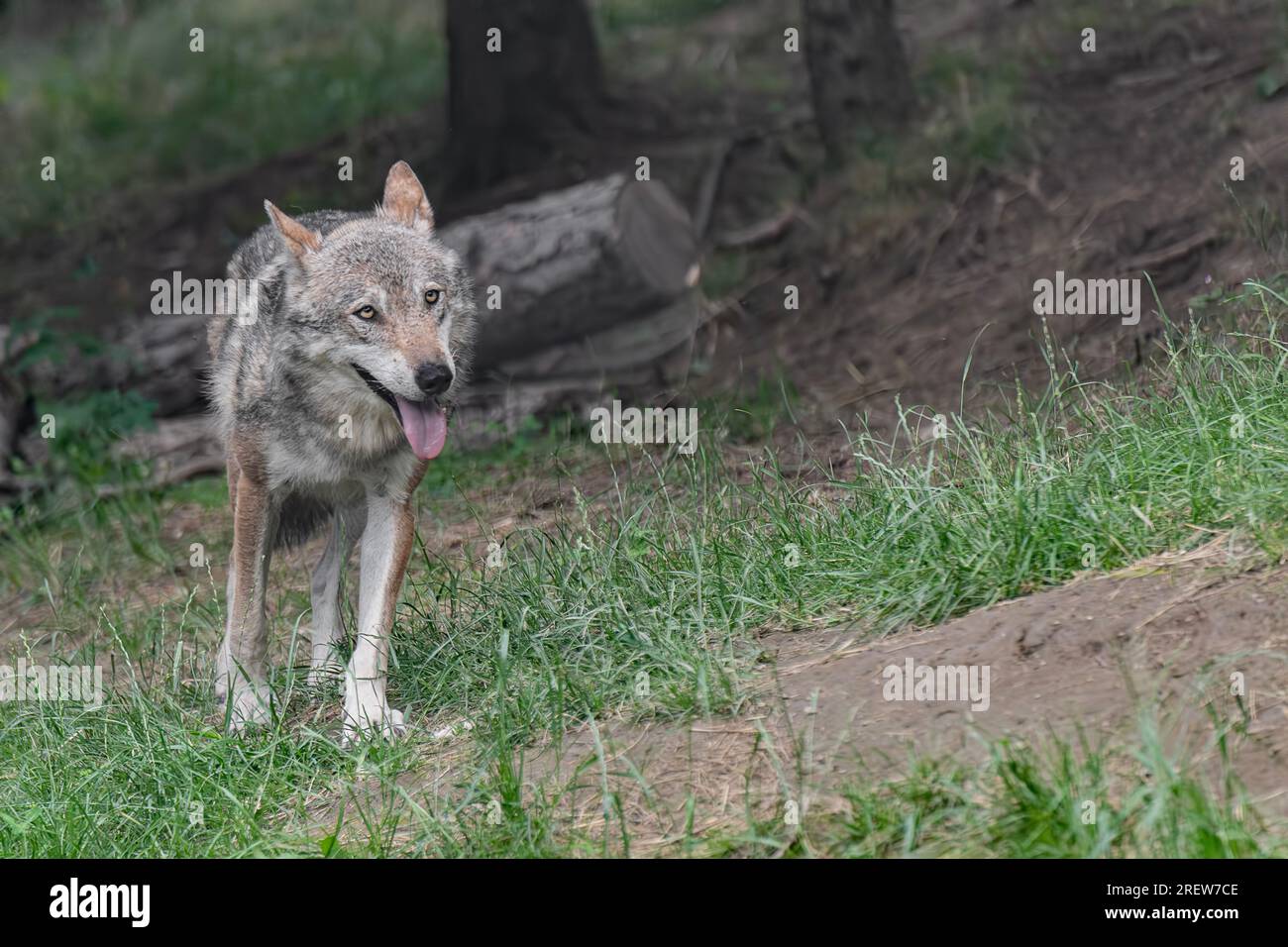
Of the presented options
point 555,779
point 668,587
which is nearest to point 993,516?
point 668,587

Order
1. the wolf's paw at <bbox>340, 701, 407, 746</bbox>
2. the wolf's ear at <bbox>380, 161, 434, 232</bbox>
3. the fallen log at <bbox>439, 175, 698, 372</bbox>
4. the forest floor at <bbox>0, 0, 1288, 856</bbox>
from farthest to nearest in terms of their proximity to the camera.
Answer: the fallen log at <bbox>439, 175, 698, 372</bbox> < the wolf's ear at <bbox>380, 161, 434, 232</bbox> < the wolf's paw at <bbox>340, 701, 407, 746</bbox> < the forest floor at <bbox>0, 0, 1288, 856</bbox>

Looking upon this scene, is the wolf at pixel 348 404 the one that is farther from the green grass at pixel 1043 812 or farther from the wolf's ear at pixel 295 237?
the green grass at pixel 1043 812

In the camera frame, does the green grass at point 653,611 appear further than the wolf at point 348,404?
No

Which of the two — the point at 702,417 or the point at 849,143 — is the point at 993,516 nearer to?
the point at 702,417

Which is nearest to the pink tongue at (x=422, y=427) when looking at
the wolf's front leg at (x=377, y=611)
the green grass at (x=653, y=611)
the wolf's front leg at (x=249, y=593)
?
the wolf's front leg at (x=377, y=611)

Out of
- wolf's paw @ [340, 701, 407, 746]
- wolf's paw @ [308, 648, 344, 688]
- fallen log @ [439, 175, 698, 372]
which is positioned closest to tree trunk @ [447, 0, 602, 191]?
fallen log @ [439, 175, 698, 372]

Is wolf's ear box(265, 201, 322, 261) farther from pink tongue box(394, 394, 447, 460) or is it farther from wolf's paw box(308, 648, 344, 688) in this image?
wolf's paw box(308, 648, 344, 688)

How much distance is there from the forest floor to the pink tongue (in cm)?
72

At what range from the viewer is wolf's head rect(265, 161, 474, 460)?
16.5 feet

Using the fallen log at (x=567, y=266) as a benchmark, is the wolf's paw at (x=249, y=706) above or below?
below

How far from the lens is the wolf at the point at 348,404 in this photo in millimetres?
5098

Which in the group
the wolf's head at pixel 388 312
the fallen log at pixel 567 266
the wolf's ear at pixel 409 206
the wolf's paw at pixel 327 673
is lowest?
the wolf's paw at pixel 327 673

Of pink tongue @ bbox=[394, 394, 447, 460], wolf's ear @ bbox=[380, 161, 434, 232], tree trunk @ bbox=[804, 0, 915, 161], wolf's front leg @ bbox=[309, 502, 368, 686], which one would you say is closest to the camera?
pink tongue @ bbox=[394, 394, 447, 460]

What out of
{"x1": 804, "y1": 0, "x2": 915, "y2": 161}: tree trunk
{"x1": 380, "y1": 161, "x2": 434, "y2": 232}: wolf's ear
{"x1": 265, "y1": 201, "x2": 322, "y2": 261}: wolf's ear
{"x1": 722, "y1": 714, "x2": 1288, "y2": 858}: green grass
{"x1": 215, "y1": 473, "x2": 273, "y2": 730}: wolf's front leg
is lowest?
{"x1": 722, "y1": 714, "x2": 1288, "y2": 858}: green grass
